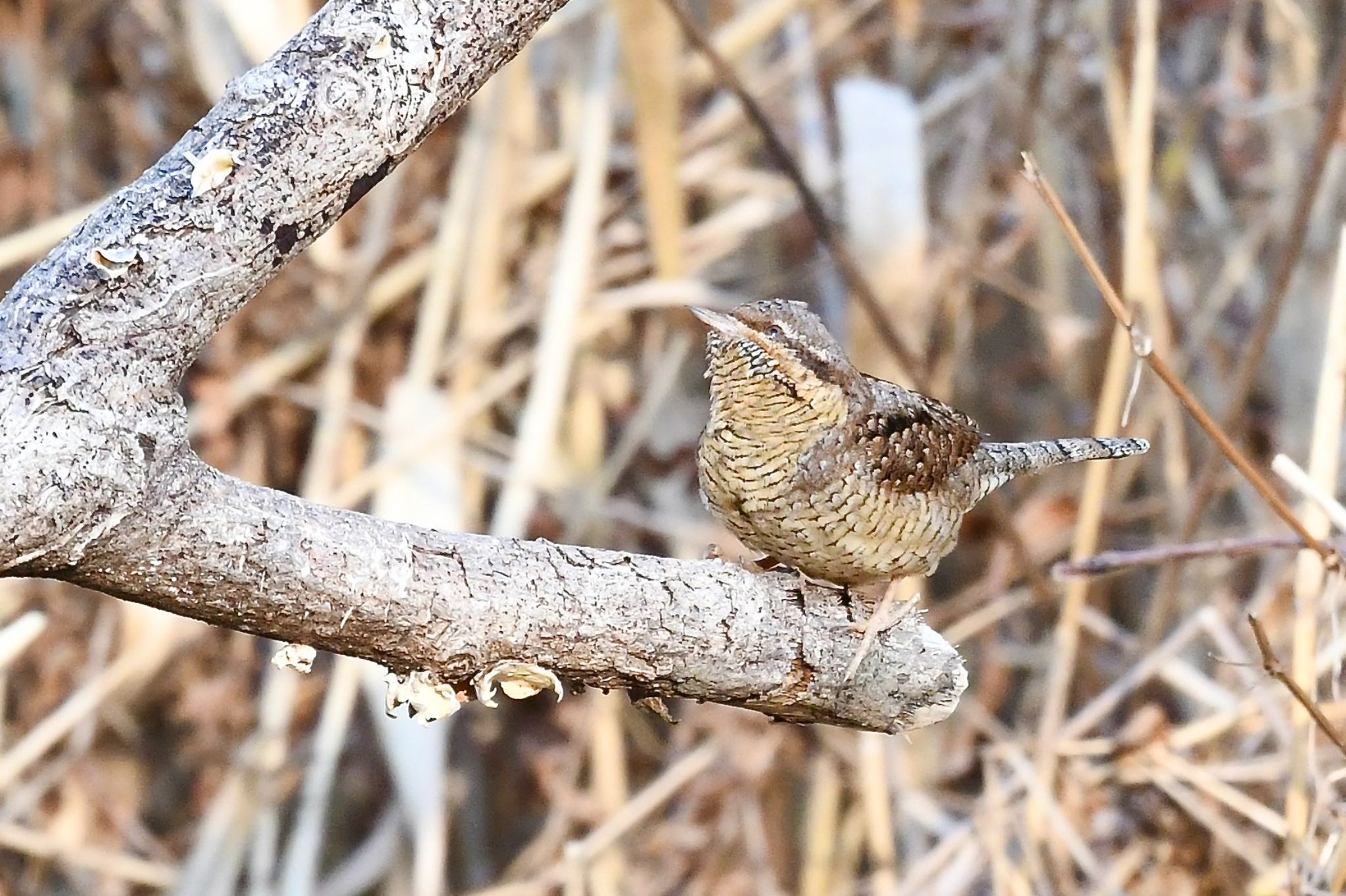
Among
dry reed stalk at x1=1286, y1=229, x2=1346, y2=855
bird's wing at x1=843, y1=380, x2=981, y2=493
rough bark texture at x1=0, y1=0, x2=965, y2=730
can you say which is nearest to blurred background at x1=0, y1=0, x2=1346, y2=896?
dry reed stalk at x1=1286, y1=229, x2=1346, y2=855

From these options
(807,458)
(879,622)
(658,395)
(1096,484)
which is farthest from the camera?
(658,395)

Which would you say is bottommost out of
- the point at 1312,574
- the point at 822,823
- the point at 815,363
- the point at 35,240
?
the point at 822,823

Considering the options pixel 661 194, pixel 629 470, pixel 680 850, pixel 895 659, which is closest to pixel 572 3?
pixel 661 194

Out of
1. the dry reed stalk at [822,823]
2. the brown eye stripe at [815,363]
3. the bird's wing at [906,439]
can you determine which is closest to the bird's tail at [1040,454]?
the bird's wing at [906,439]

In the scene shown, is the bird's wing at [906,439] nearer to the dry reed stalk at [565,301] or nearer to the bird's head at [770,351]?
the bird's head at [770,351]

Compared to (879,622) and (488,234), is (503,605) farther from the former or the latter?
(488,234)

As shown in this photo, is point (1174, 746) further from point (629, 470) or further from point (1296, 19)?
point (1296, 19)

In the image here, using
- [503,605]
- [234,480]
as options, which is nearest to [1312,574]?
[503,605]
